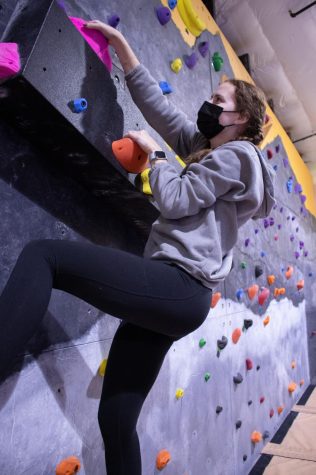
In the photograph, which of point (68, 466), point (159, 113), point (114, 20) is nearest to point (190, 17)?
point (114, 20)

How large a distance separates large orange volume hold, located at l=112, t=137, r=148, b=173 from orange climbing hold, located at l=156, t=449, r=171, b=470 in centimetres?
118

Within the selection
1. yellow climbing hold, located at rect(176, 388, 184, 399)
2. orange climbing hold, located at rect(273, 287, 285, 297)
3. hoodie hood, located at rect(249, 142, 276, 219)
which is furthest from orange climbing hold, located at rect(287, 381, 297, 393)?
hoodie hood, located at rect(249, 142, 276, 219)

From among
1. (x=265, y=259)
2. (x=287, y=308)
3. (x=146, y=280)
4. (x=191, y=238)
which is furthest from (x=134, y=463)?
(x=287, y=308)

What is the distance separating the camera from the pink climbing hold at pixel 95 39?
1059 millimetres

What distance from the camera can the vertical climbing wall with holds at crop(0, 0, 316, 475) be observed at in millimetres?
A: 970

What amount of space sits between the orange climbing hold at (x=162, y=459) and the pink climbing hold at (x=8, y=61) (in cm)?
148

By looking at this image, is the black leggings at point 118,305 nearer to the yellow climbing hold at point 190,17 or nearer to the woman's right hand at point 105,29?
the woman's right hand at point 105,29

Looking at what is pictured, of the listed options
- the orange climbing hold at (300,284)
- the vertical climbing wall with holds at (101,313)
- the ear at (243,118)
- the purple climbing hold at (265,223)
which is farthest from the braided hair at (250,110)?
the orange climbing hold at (300,284)

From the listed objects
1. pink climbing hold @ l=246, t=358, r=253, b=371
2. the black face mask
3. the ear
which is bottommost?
pink climbing hold @ l=246, t=358, r=253, b=371

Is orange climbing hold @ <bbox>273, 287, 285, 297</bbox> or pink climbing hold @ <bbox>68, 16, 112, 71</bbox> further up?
pink climbing hold @ <bbox>68, 16, 112, 71</bbox>

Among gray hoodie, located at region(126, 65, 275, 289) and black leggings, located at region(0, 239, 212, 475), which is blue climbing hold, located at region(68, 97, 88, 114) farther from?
black leggings, located at region(0, 239, 212, 475)

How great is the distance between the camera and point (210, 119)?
1.17 metres

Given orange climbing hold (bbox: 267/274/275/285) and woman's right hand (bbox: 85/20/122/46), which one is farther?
orange climbing hold (bbox: 267/274/275/285)

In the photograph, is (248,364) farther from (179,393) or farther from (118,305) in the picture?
Result: (118,305)
